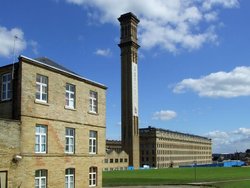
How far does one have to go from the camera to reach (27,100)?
1111 inches

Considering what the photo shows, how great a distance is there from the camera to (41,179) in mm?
29375

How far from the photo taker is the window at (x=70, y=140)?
32656 mm

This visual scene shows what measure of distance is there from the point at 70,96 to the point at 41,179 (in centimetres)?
Result: 743

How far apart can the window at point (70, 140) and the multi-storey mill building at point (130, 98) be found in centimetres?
11769

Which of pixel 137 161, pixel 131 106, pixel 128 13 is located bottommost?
pixel 137 161

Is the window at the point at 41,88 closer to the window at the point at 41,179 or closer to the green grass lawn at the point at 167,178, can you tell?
the window at the point at 41,179

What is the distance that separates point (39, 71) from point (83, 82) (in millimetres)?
6103

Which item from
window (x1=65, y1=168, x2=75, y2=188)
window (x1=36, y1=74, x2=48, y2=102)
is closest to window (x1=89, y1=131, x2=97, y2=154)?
window (x1=65, y1=168, x2=75, y2=188)

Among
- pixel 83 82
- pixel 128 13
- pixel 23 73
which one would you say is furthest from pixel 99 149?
pixel 128 13

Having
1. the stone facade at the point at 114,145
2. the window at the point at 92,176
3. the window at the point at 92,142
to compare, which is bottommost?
the window at the point at 92,176

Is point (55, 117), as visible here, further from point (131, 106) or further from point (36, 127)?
point (131, 106)

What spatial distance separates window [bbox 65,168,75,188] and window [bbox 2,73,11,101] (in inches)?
303

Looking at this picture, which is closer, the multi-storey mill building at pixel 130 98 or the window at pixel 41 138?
the window at pixel 41 138

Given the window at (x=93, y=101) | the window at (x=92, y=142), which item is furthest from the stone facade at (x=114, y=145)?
the window at (x=93, y=101)
